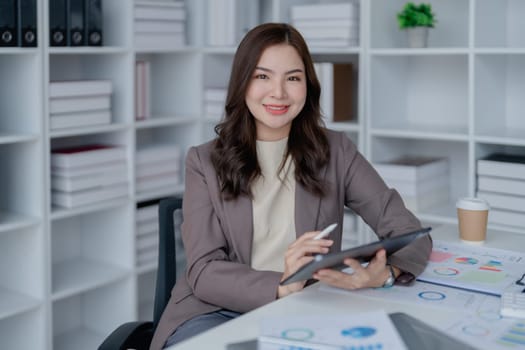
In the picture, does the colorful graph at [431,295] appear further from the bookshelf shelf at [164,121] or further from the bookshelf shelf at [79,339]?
the bookshelf shelf at [79,339]

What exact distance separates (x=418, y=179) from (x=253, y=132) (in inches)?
45.4

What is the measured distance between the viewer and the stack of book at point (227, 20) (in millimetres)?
3439

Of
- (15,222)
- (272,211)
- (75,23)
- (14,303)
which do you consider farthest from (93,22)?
(272,211)

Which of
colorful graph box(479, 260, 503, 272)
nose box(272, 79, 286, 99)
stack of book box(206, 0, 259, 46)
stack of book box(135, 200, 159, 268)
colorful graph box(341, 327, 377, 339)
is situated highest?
stack of book box(206, 0, 259, 46)

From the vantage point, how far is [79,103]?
9.66 feet

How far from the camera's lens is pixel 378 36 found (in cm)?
312

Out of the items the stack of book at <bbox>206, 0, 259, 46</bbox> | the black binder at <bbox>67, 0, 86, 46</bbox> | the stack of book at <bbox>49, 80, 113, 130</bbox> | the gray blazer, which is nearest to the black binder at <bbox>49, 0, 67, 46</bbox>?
the black binder at <bbox>67, 0, 86, 46</bbox>

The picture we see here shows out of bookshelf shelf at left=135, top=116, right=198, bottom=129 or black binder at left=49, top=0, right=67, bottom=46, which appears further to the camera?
bookshelf shelf at left=135, top=116, right=198, bottom=129

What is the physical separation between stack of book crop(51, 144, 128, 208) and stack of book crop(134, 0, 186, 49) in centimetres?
49

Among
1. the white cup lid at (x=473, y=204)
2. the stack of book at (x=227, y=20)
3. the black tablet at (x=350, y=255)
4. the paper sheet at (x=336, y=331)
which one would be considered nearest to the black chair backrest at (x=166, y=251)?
the black tablet at (x=350, y=255)

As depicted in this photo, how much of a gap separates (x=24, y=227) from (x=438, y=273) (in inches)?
67.0

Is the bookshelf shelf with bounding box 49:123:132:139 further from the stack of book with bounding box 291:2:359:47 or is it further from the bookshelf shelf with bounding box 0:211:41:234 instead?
the stack of book with bounding box 291:2:359:47

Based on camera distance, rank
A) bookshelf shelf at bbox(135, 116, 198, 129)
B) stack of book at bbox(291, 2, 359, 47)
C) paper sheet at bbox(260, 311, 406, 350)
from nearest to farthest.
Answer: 1. paper sheet at bbox(260, 311, 406, 350)
2. stack of book at bbox(291, 2, 359, 47)
3. bookshelf shelf at bbox(135, 116, 198, 129)

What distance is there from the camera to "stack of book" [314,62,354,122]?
10.4 feet
